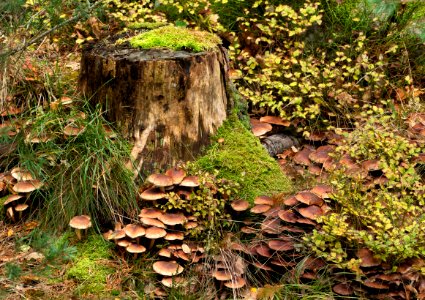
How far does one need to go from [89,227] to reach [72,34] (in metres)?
3.17

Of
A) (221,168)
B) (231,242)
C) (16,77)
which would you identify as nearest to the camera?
(231,242)

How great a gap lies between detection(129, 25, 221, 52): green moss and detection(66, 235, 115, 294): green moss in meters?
1.53

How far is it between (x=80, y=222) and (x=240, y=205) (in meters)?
1.14

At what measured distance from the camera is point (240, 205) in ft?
15.8

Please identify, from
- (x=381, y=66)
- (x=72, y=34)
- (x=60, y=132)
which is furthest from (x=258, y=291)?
(x=72, y=34)

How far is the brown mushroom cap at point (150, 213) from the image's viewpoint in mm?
4629

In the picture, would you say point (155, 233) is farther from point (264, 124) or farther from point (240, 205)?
point (264, 124)

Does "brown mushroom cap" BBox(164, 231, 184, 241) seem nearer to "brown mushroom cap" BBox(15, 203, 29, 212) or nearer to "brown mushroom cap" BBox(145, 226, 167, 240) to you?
"brown mushroom cap" BBox(145, 226, 167, 240)

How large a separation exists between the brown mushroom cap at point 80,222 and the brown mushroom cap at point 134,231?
269 millimetres

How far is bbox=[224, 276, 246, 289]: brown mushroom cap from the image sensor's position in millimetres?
4363

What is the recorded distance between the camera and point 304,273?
440 cm

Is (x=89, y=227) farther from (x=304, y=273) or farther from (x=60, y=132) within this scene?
(x=304, y=273)

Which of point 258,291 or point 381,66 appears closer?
point 258,291

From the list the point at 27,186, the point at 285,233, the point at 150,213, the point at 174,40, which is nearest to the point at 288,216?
the point at 285,233
